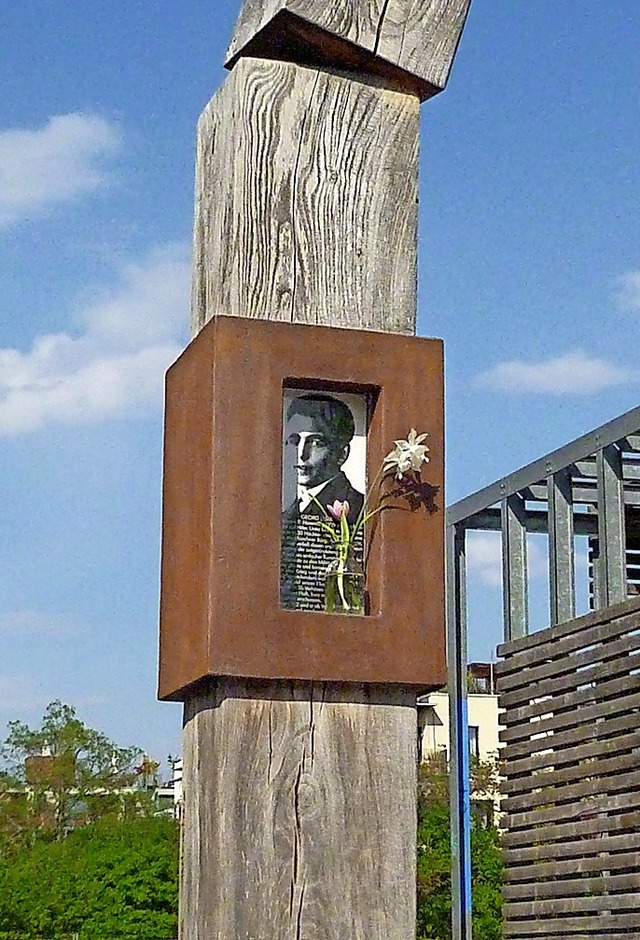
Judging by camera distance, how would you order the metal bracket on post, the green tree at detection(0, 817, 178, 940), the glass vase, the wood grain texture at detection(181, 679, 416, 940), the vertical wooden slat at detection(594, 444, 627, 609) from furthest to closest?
the green tree at detection(0, 817, 178, 940), the metal bracket on post, the vertical wooden slat at detection(594, 444, 627, 609), the glass vase, the wood grain texture at detection(181, 679, 416, 940)

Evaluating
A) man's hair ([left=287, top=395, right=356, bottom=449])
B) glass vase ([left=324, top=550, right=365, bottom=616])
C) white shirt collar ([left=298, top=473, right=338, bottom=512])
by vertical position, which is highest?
man's hair ([left=287, top=395, right=356, bottom=449])

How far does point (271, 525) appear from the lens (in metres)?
1.76

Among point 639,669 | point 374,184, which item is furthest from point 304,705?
point 639,669

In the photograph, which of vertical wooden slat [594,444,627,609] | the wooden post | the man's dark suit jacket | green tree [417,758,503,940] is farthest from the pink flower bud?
green tree [417,758,503,940]

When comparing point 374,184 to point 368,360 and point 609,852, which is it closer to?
point 368,360

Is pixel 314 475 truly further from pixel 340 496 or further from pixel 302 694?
pixel 302 694

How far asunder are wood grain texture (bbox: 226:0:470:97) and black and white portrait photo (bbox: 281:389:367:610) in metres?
0.39

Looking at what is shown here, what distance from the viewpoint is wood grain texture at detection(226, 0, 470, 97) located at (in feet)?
6.07

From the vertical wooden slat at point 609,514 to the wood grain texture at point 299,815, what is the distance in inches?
229

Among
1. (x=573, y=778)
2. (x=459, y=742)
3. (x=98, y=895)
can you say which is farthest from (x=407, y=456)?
(x=98, y=895)

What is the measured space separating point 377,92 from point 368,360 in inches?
12.9

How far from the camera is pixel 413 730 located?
69.7 inches

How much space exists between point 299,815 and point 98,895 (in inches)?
900

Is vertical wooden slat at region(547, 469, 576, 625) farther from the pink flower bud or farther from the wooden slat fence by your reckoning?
the pink flower bud
